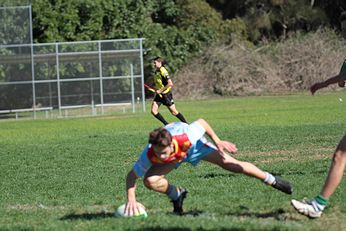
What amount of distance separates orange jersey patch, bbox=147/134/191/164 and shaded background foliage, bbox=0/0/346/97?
3303cm

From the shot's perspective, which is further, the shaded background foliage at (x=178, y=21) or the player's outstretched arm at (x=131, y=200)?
the shaded background foliage at (x=178, y=21)

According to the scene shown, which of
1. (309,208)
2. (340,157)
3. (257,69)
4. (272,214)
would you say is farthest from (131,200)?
(257,69)

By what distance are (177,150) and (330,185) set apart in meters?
1.59

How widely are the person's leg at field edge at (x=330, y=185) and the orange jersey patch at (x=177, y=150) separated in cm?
123

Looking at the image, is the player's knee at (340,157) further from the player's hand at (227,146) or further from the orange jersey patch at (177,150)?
the orange jersey patch at (177,150)

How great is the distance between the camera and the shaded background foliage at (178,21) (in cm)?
4219

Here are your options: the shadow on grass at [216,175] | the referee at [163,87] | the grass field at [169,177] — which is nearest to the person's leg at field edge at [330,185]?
the grass field at [169,177]

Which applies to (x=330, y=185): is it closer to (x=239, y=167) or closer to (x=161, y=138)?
(x=239, y=167)

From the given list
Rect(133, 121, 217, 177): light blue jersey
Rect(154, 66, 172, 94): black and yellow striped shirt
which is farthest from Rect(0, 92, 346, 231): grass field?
Rect(154, 66, 172, 94): black and yellow striped shirt

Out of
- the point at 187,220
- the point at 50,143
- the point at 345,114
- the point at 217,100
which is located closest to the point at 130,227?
the point at 187,220

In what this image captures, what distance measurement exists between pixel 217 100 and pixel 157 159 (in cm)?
3334

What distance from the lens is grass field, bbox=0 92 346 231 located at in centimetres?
842

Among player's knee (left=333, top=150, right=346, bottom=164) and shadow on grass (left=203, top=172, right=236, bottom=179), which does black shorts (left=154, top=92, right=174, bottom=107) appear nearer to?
shadow on grass (left=203, top=172, right=236, bottom=179)

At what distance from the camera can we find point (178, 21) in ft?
166
